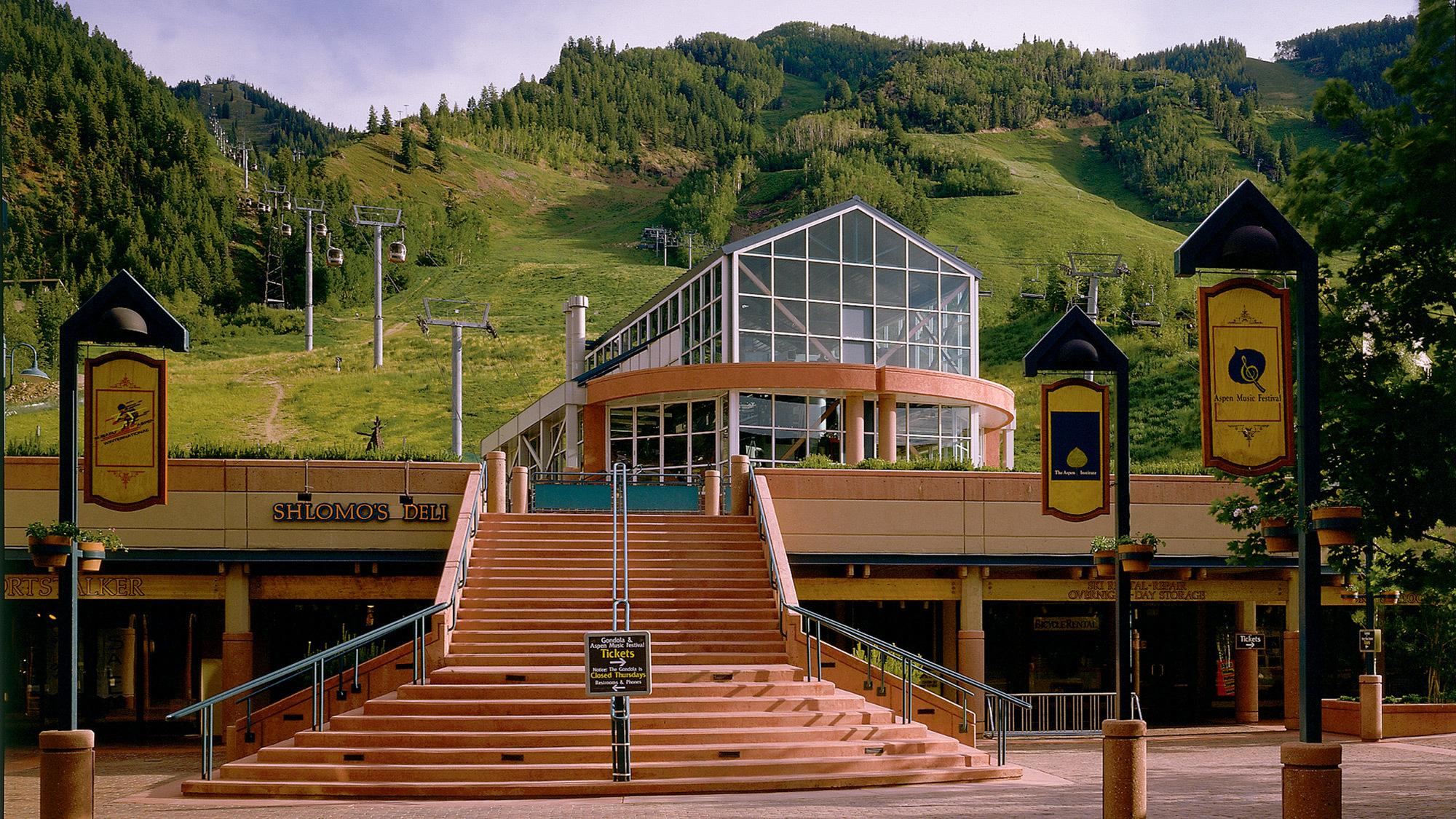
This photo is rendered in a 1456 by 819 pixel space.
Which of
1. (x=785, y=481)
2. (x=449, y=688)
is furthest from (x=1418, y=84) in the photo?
(x=449, y=688)

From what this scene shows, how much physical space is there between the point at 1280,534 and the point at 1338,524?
710 millimetres

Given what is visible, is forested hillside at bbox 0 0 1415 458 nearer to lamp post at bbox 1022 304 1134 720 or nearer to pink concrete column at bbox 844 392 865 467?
pink concrete column at bbox 844 392 865 467

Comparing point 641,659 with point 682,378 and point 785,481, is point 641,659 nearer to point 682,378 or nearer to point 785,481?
point 785,481

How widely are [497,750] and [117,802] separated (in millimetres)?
4136

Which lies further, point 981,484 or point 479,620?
point 981,484

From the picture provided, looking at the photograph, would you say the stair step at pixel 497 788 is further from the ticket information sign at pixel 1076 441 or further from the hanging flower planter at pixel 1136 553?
the hanging flower planter at pixel 1136 553

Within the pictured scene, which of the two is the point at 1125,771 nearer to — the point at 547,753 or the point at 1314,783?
the point at 1314,783

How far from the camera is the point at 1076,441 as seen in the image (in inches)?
570

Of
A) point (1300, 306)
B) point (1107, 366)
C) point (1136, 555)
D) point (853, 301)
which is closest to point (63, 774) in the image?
point (1136, 555)

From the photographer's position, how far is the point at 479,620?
19.6m

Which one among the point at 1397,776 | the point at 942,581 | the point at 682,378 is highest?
the point at 682,378

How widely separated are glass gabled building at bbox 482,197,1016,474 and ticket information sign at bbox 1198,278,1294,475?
19.1 meters

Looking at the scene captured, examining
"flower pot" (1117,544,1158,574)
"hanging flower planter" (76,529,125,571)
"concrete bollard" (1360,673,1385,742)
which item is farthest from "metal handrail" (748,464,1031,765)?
"hanging flower planter" (76,529,125,571)

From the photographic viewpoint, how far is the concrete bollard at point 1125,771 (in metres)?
12.0
